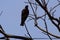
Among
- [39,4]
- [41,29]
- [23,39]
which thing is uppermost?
[23,39]

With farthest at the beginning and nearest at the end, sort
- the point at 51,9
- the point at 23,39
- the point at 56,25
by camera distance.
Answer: the point at 51,9 → the point at 56,25 → the point at 23,39

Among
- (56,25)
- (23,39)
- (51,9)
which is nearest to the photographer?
(23,39)

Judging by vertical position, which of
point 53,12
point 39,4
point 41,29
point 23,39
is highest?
point 23,39

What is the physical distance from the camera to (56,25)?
349 centimetres

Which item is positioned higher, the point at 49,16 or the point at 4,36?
the point at 4,36

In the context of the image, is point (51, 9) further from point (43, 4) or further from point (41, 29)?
point (41, 29)

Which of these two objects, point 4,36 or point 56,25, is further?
point 56,25

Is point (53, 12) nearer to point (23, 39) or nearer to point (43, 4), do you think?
A: point (43, 4)

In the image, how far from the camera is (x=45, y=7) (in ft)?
11.7

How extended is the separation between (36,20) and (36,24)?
153 mm

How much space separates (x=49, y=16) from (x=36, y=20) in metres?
0.38

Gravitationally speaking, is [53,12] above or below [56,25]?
above

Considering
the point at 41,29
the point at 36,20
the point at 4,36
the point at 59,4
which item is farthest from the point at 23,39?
the point at 59,4

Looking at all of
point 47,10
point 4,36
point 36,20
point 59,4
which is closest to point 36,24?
point 36,20
